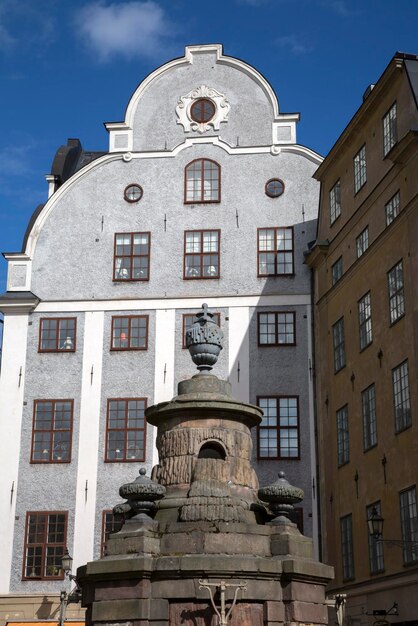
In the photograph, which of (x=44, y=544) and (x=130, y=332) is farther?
(x=130, y=332)

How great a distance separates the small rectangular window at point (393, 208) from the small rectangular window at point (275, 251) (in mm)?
6118

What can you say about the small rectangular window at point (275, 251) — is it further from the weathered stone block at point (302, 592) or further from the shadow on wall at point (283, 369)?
the weathered stone block at point (302, 592)

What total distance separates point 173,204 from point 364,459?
11.2 m

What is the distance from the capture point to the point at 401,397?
22703 mm

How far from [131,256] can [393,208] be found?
976 cm

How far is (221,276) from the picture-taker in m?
30.3

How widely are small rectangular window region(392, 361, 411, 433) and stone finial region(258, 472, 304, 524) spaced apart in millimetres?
8650

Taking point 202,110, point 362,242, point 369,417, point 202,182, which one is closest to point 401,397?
point 369,417

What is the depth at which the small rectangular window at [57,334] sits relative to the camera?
30.0 m

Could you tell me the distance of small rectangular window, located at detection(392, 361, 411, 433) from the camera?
22.3 metres

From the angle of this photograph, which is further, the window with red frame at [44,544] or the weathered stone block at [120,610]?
the window with red frame at [44,544]

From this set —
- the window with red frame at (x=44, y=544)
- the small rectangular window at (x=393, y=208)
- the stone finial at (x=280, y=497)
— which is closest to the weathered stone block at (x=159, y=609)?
the stone finial at (x=280, y=497)

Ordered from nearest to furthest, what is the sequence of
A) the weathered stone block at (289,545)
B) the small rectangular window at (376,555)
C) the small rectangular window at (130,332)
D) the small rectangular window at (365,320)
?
the weathered stone block at (289,545)
the small rectangular window at (376,555)
the small rectangular window at (365,320)
the small rectangular window at (130,332)

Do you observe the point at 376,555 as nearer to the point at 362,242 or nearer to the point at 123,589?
the point at 362,242
